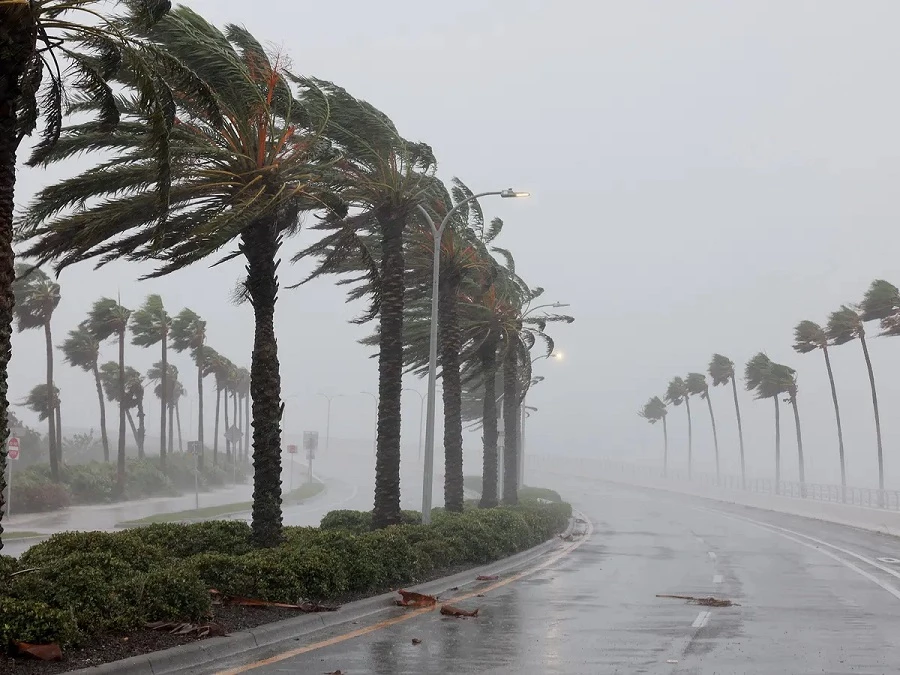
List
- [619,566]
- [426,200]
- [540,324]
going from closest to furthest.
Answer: [619,566]
[426,200]
[540,324]

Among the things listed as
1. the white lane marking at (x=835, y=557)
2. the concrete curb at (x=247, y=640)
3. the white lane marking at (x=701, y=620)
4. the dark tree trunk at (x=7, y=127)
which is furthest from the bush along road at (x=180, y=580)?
the white lane marking at (x=835, y=557)

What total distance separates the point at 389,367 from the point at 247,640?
11.9 m

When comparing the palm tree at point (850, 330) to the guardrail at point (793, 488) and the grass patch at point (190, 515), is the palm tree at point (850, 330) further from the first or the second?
the grass patch at point (190, 515)

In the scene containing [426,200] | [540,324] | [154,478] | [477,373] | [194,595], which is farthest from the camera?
[154,478]

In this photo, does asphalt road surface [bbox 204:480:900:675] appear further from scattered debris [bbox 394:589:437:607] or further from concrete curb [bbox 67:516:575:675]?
scattered debris [bbox 394:589:437:607]

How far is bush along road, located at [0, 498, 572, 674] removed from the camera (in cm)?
896

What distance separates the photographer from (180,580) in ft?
36.1

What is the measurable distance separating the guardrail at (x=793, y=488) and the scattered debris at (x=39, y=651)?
4765 centimetres

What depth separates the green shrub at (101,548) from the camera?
13836 millimetres

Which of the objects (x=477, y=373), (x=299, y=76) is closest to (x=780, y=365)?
(x=477, y=373)

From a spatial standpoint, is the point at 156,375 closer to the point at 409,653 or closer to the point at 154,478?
the point at 154,478

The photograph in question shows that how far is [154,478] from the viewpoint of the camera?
72.9 meters

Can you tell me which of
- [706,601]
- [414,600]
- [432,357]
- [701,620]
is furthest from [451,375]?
[701,620]

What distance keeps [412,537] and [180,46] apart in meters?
9.73
